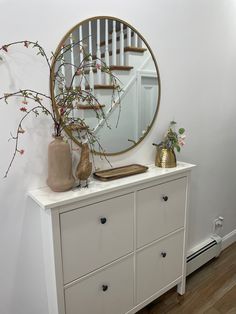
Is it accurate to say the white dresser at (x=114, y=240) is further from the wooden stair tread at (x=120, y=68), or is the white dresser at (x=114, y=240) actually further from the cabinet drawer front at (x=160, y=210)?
the wooden stair tread at (x=120, y=68)

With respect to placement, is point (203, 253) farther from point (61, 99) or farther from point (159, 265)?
point (61, 99)

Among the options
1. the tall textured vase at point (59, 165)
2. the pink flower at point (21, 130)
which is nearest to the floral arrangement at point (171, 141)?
the tall textured vase at point (59, 165)

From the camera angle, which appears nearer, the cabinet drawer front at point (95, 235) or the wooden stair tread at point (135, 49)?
the cabinet drawer front at point (95, 235)

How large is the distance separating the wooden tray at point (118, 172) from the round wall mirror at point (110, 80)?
11 cm

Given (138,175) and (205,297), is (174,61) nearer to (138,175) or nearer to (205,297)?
(138,175)

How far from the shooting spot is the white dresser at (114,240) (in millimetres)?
1174

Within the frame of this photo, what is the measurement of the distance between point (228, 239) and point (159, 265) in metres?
1.20

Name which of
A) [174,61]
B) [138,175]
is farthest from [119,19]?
[138,175]

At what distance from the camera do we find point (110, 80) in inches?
56.7

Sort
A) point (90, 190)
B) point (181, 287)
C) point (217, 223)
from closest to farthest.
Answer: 1. point (90, 190)
2. point (181, 287)
3. point (217, 223)

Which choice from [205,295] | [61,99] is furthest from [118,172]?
[205,295]

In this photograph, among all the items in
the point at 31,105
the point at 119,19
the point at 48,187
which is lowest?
the point at 48,187

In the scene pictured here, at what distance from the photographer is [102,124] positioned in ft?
4.72

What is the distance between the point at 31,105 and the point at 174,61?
104cm
